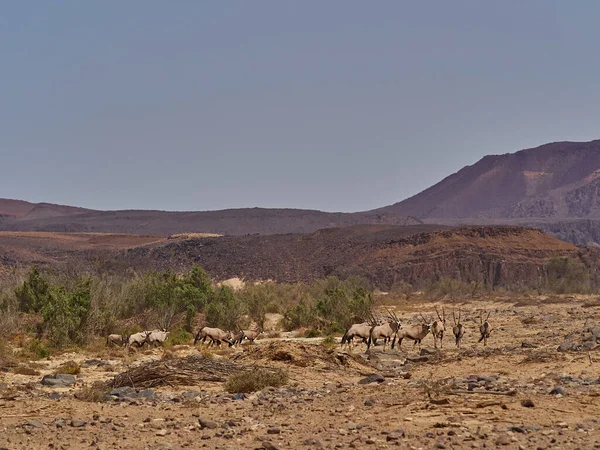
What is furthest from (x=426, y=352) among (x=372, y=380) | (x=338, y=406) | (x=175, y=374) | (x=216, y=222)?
(x=216, y=222)

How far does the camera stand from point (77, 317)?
2655cm

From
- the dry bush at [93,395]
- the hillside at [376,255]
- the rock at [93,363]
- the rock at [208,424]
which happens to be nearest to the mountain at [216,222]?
the hillside at [376,255]

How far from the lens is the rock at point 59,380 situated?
1708 cm

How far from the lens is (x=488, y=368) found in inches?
720

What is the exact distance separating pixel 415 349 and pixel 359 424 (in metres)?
14.1

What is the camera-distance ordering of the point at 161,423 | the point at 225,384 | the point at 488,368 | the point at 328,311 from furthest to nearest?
1. the point at 328,311
2. the point at 488,368
3. the point at 225,384
4. the point at 161,423

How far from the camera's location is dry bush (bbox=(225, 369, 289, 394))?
50.4 ft

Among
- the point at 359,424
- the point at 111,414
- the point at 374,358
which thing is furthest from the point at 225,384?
the point at 374,358

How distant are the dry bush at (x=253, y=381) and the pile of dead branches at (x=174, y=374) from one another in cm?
75

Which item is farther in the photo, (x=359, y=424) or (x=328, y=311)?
(x=328, y=311)

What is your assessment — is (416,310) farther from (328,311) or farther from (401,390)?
(401,390)

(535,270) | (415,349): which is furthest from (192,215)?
(415,349)

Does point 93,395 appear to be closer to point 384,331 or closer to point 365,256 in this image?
point 384,331

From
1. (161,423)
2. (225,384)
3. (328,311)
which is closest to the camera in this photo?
(161,423)
